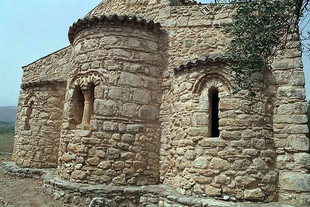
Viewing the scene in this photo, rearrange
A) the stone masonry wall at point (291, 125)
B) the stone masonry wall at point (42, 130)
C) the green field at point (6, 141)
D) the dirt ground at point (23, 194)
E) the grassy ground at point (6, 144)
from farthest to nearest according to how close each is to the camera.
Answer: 1. the green field at point (6, 141)
2. the grassy ground at point (6, 144)
3. the stone masonry wall at point (42, 130)
4. the dirt ground at point (23, 194)
5. the stone masonry wall at point (291, 125)

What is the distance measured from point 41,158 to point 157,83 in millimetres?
4900

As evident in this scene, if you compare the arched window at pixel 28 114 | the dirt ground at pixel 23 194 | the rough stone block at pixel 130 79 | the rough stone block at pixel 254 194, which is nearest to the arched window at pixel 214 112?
the rough stone block at pixel 254 194

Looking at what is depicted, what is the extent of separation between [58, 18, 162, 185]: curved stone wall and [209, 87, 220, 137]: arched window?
1.46 m

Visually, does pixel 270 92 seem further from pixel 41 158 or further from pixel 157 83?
pixel 41 158

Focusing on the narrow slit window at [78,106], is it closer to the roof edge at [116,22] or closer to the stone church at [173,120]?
the stone church at [173,120]

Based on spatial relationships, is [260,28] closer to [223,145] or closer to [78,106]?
[223,145]

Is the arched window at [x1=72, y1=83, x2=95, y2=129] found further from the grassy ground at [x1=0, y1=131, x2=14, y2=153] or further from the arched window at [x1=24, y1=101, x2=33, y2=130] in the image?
the grassy ground at [x1=0, y1=131, x2=14, y2=153]

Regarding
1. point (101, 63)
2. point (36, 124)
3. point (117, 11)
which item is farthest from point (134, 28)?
point (36, 124)

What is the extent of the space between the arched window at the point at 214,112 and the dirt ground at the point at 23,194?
3.63 meters

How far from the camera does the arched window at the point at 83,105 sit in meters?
6.95

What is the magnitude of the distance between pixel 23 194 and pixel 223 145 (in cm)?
527

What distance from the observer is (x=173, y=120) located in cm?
664

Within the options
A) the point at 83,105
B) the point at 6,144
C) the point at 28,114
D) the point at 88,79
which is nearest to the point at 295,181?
the point at 88,79

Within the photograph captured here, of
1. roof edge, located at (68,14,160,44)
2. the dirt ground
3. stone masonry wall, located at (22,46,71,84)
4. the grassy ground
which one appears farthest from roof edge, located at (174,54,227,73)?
the grassy ground
